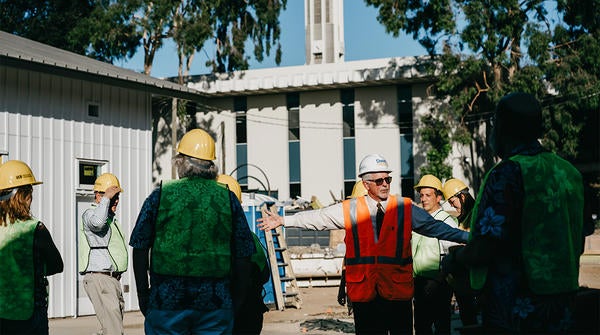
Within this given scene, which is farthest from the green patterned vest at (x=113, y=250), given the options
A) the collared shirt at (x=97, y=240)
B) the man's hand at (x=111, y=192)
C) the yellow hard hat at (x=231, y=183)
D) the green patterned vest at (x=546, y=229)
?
the green patterned vest at (x=546, y=229)

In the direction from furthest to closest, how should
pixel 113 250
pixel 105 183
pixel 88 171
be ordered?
pixel 88 171, pixel 105 183, pixel 113 250

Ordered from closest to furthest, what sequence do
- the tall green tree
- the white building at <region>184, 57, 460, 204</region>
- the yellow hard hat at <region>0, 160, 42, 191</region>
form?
the yellow hard hat at <region>0, 160, 42, 191</region> → the tall green tree → the white building at <region>184, 57, 460, 204</region>

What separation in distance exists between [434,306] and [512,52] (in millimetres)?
24772

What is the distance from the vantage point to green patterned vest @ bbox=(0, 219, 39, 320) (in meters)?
5.51

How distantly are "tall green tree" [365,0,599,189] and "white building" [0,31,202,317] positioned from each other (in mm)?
16345

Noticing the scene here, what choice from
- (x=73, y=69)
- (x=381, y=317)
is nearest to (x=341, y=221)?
(x=381, y=317)

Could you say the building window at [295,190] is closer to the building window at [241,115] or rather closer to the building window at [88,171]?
the building window at [241,115]

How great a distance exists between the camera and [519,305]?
351 centimetres

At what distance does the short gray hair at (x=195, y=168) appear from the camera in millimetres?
4992

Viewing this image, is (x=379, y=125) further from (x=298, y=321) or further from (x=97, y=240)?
(x=97, y=240)

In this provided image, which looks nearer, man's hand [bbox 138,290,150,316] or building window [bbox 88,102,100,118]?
man's hand [bbox 138,290,150,316]

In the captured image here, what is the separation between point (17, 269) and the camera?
554cm

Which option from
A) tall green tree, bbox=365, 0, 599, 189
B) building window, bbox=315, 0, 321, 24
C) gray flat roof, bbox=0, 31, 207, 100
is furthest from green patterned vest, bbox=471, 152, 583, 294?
building window, bbox=315, 0, 321, 24

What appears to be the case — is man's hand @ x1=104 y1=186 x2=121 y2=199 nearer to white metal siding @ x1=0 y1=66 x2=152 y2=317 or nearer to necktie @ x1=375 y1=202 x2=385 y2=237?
A: necktie @ x1=375 y1=202 x2=385 y2=237
